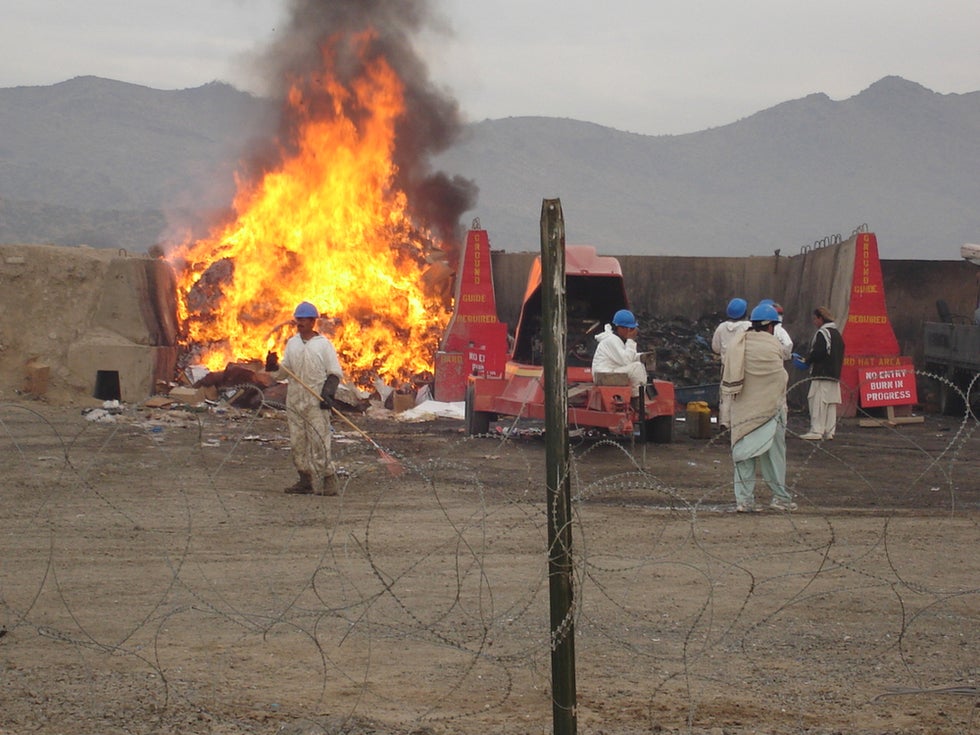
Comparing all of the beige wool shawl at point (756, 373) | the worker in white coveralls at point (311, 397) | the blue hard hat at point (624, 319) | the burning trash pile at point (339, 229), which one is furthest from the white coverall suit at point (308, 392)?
the burning trash pile at point (339, 229)

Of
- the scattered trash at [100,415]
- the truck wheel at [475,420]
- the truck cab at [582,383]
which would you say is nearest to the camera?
the truck cab at [582,383]

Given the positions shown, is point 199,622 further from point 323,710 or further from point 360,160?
point 360,160

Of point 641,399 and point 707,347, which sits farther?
point 707,347

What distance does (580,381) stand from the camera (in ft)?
49.8

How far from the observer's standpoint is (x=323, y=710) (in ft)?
18.5

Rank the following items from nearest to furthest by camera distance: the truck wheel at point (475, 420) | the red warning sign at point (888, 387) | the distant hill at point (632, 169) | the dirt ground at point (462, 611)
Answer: the dirt ground at point (462, 611) → the truck wheel at point (475, 420) → the red warning sign at point (888, 387) → the distant hill at point (632, 169)

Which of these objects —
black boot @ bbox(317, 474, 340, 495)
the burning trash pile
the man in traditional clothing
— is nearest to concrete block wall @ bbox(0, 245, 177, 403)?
the burning trash pile

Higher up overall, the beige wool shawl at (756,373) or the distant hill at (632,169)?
the distant hill at (632,169)

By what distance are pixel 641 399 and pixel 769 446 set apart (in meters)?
3.99

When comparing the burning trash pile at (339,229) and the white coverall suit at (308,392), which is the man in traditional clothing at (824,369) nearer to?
the white coverall suit at (308,392)

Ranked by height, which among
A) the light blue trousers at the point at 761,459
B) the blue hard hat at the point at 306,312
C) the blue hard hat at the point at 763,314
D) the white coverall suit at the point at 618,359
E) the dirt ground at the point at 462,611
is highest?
the blue hard hat at the point at 306,312

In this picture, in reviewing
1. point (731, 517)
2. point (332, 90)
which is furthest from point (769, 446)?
point (332, 90)

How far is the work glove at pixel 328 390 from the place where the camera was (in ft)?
36.7

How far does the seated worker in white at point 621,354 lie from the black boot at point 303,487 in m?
3.84
